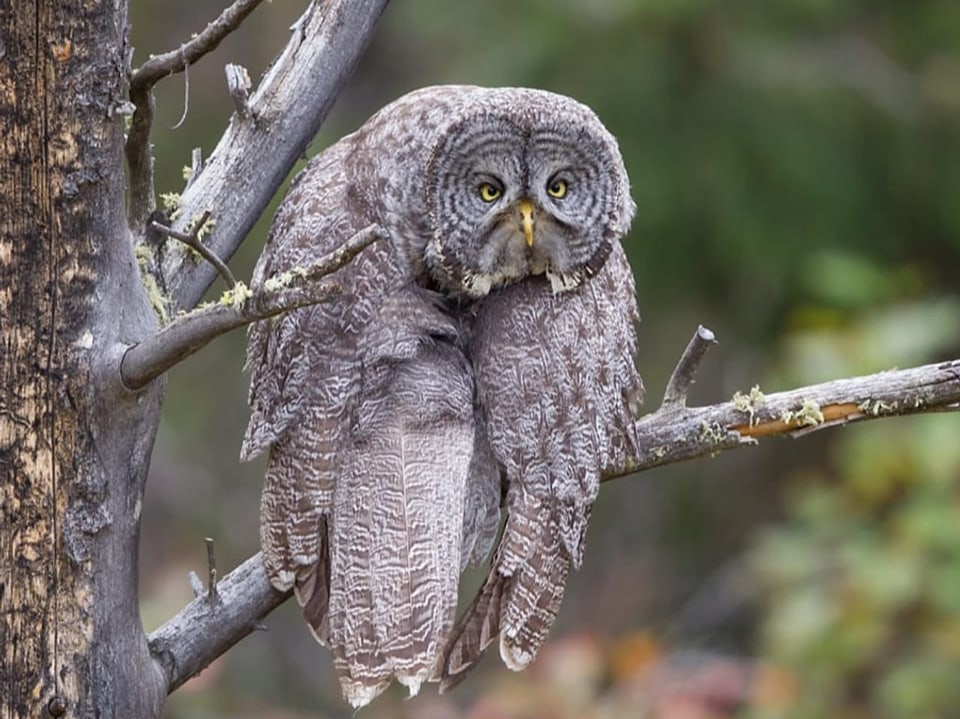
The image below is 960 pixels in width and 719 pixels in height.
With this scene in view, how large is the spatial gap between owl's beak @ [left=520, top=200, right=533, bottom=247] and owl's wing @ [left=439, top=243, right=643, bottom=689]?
144mm

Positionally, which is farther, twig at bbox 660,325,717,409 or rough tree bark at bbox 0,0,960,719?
twig at bbox 660,325,717,409

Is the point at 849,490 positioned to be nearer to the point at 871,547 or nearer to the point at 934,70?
the point at 871,547

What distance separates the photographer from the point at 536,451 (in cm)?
284

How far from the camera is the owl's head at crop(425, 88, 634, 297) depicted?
2912 mm

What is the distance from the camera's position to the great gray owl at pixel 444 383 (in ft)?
8.81

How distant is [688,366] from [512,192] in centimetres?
50

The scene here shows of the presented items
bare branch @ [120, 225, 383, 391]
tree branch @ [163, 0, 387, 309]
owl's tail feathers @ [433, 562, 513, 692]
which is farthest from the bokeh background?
bare branch @ [120, 225, 383, 391]

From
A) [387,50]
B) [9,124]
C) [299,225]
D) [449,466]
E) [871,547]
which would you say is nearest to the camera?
[9,124]

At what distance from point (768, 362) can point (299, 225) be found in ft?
12.4

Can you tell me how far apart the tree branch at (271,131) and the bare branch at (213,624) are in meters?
0.55

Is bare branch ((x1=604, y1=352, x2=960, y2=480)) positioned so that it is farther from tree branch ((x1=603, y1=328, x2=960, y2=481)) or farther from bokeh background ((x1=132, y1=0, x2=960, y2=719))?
bokeh background ((x1=132, y1=0, x2=960, y2=719))

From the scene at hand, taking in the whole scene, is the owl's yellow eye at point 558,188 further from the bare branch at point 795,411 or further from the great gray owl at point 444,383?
the bare branch at point 795,411

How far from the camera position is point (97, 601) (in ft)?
7.52

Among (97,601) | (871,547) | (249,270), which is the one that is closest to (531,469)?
(97,601)
